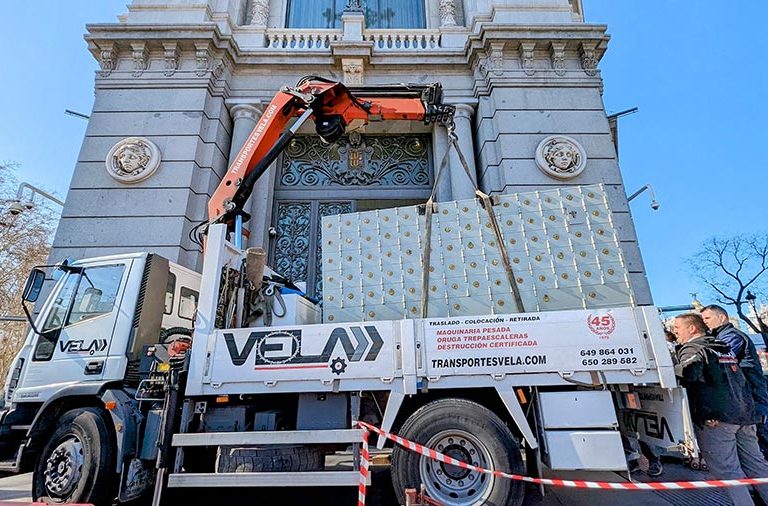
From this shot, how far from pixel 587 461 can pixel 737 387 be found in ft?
6.60

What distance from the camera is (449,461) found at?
12.4 feet

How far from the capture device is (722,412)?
4.22 m

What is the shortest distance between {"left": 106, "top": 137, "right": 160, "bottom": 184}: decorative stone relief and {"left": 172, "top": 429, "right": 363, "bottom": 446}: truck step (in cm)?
738

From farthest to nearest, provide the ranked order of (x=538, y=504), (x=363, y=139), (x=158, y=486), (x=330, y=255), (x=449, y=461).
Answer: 1. (x=363, y=139)
2. (x=330, y=255)
3. (x=538, y=504)
4. (x=158, y=486)
5. (x=449, y=461)

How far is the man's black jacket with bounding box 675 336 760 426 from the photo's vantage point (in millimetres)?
4215

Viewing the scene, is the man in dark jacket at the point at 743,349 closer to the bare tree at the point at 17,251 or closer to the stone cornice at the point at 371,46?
the stone cornice at the point at 371,46

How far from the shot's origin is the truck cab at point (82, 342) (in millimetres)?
4762

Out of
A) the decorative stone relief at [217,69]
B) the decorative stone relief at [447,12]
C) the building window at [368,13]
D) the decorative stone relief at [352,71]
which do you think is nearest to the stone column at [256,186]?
the decorative stone relief at [217,69]

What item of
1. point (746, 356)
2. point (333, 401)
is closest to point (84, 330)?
point (333, 401)

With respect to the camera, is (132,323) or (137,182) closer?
(132,323)

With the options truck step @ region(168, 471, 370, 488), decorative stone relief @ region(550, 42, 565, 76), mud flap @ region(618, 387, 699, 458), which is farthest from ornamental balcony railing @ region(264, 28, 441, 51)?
truck step @ region(168, 471, 370, 488)

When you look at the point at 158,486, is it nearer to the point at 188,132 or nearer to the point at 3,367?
the point at 188,132

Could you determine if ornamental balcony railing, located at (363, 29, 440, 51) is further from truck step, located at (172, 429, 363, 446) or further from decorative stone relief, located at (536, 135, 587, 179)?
truck step, located at (172, 429, 363, 446)

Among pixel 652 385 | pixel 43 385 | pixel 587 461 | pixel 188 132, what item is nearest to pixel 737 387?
pixel 652 385
